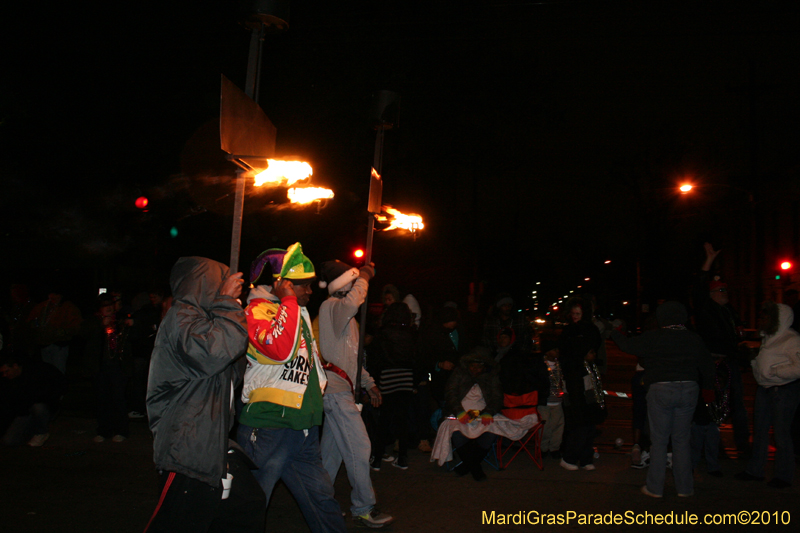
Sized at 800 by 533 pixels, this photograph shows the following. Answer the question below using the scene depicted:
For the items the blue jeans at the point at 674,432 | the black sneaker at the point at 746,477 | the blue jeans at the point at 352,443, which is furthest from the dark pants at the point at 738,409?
the blue jeans at the point at 352,443

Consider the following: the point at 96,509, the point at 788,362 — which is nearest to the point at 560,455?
the point at 788,362

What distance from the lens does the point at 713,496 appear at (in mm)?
5691

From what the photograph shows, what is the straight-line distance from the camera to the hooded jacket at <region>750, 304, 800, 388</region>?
235 inches

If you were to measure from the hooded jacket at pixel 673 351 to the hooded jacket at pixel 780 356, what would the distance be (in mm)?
698

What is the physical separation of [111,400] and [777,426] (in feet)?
25.1

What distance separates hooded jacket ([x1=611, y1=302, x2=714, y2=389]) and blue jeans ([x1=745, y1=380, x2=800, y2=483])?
0.78 meters

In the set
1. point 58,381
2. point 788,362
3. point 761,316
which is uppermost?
point 761,316

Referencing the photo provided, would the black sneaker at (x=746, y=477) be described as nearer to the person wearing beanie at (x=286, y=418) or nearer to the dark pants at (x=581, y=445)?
the dark pants at (x=581, y=445)

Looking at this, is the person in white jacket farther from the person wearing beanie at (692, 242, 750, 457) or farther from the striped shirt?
the striped shirt

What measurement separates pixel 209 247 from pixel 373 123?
13506mm

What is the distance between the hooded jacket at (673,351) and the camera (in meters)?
5.67

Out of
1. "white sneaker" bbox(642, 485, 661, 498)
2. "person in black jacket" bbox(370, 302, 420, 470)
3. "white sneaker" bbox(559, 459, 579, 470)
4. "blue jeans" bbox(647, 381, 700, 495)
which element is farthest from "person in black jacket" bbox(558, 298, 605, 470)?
"person in black jacket" bbox(370, 302, 420, 470)

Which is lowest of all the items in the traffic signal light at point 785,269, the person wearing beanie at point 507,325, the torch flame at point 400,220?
the person wearing beanie at point 507,325

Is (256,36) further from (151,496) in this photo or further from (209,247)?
(209,247)
